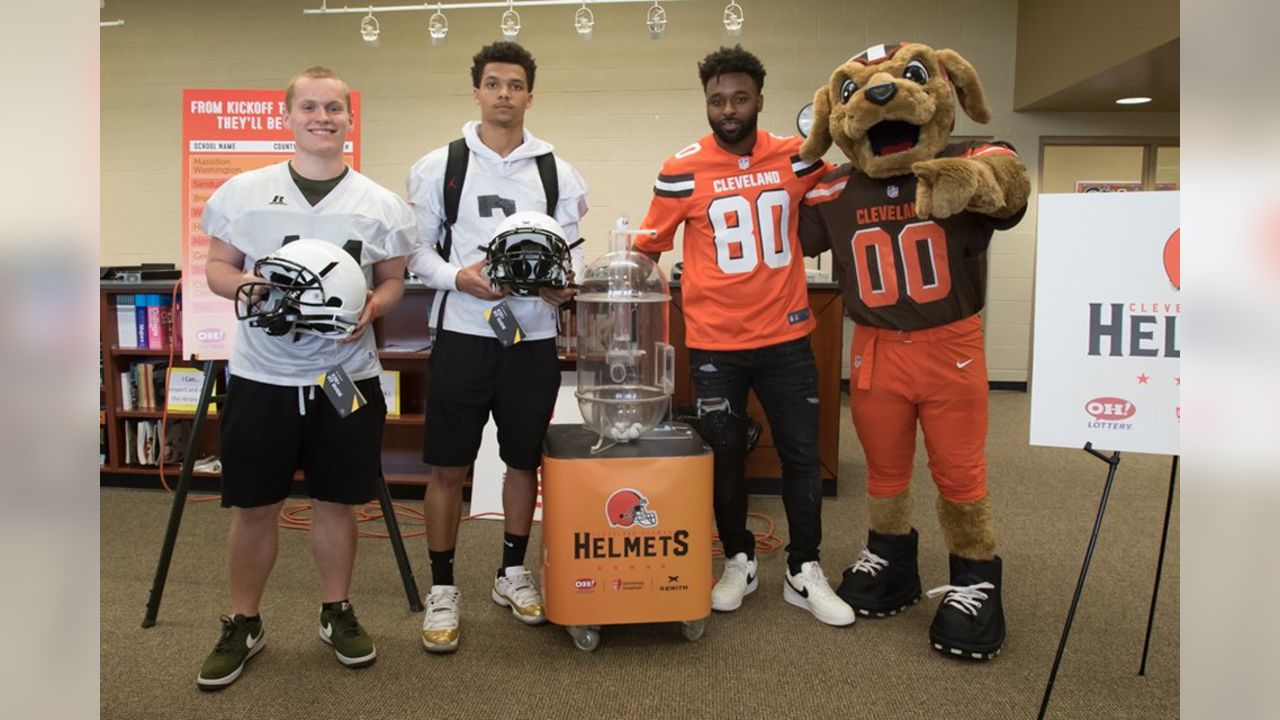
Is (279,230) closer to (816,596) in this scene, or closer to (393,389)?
(816,596)

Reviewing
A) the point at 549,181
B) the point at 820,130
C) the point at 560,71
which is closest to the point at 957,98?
the point at 820,130

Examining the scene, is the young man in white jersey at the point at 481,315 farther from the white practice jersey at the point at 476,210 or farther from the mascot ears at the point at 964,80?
the mascot ears at the point at 964,80

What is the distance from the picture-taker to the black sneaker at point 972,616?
8.00ft

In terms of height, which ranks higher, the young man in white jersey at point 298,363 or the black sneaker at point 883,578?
the young man in white jersey at point 298,363

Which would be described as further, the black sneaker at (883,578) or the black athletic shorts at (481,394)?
the black sneaker at (883,578)

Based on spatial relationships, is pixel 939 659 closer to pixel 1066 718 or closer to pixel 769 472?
pixel 1066 718

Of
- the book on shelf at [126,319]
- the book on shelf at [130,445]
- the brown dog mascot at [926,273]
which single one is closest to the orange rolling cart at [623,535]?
the brown dog mascot at [926,273]

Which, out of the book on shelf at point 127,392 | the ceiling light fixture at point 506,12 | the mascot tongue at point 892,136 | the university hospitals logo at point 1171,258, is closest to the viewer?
the university hospitals logo at point 1171,258

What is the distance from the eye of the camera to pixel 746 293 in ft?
8.86

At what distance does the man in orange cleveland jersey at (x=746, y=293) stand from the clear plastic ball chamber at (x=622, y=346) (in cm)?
15

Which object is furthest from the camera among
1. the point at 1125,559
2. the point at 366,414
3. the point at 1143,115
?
the point at 1143,115

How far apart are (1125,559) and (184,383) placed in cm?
432
